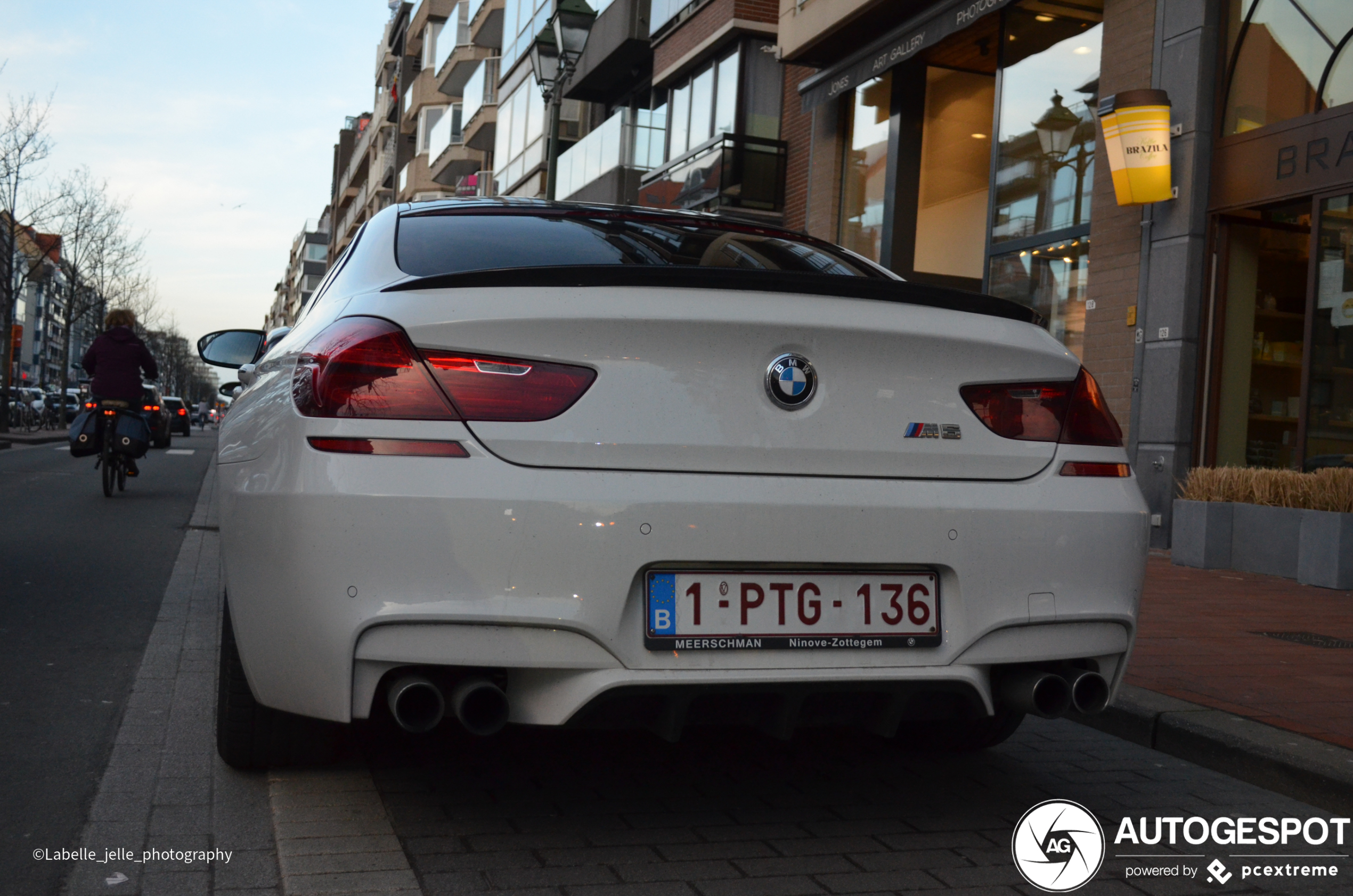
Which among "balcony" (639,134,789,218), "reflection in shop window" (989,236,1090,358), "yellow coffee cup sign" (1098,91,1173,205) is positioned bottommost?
"reflection in shop window" (989,236,1090,358)

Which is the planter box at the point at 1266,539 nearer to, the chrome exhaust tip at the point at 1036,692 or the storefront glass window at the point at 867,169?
the chrome exhaust tip at the point at 1036,692

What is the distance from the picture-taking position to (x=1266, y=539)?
9.38 metres

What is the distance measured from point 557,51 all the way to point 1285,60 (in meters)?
7.01

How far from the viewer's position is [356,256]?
11.7 feet

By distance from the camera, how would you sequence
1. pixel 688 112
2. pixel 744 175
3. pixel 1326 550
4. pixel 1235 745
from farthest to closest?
1. pixel 688 112
2. pixel 744 175
3. pixel 1326 550
4. pixel 1235 745

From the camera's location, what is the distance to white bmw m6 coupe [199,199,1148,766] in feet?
8.59

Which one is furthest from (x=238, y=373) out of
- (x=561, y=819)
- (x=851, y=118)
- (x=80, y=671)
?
(x=851, y=118)

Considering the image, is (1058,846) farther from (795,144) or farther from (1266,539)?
(795,144)

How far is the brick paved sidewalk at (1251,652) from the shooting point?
459 centimetres

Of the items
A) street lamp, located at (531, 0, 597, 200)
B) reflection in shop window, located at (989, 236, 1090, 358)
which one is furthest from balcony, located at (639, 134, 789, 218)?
reflection in shop window, located at (989, 236, 1090, 358)

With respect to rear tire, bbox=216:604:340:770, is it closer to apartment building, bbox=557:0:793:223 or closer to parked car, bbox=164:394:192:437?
apartment building, bbox=557:0:793:223

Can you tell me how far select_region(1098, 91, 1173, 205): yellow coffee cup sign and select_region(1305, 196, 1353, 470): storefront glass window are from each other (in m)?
1.39

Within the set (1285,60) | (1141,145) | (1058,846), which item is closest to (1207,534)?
(1141,145)

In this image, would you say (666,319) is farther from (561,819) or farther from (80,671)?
(80,671)
